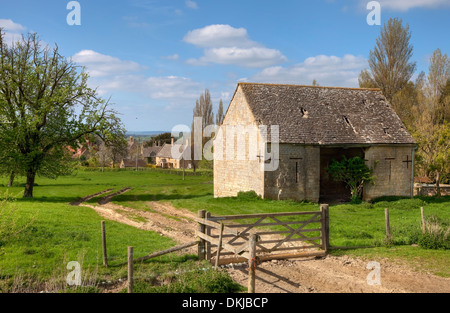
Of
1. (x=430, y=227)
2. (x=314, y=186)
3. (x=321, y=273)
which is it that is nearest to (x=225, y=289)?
(x=321, y=273)

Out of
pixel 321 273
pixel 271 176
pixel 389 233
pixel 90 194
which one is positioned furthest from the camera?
pixel 90 194

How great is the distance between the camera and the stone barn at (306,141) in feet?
75.5

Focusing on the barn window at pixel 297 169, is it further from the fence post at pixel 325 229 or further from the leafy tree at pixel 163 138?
the leafy tree at pixel 163 138

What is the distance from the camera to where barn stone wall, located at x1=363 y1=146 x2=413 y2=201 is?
2441cm

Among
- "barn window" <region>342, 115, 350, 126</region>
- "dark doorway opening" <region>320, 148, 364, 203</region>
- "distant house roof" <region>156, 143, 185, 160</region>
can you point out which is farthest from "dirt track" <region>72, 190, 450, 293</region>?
"distant house roof" <region>156, 143, 185, 160</region>

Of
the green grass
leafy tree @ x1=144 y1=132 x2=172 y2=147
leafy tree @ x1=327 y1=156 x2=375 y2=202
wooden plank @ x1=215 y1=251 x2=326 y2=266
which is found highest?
leafy tree @ x1=144 y1=132 x2=172 y2=147

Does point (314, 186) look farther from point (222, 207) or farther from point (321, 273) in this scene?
point (321, 273)

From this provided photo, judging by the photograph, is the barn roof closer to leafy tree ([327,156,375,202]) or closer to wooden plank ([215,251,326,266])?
leafy tree ([327,156,375,202])

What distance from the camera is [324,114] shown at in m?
25.8

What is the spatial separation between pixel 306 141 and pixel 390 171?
6.75 metres

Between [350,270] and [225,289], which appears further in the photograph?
[350,270]

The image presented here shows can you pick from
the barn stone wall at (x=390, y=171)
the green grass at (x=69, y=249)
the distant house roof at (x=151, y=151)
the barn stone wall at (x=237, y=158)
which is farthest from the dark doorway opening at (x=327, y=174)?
the distant house roof at (x=151, y=151)

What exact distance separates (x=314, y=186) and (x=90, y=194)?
64.7 ft

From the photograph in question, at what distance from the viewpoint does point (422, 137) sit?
32.3 m
